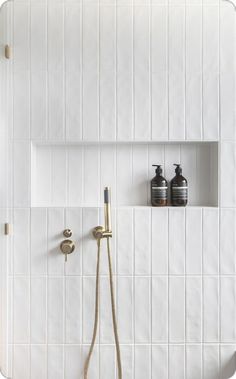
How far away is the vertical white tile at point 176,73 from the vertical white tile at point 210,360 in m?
0.92

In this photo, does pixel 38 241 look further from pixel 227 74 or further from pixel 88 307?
pixel 227 74

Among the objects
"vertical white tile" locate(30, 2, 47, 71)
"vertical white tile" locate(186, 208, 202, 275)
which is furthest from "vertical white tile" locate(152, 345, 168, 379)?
"vertical white tile" locate(30, 2, 47, 71)

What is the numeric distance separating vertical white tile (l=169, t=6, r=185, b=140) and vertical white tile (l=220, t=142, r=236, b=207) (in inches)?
7.8

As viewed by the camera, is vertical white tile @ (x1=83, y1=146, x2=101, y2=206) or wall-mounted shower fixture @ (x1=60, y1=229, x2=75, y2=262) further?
vertical white tile @ (x1=83, y1=146, x2=101, y2=206)

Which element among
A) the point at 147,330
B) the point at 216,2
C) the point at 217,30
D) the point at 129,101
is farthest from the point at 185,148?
the point at 147,330

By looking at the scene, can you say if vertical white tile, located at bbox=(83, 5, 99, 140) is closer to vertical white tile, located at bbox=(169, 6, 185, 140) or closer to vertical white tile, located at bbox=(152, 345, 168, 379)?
vertical white tile, located at bbox=(169, 6, 185, 140)

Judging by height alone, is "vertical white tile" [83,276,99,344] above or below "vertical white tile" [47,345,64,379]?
above

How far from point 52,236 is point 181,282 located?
59 cm

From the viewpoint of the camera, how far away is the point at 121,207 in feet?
5.90

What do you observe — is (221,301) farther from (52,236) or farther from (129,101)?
(129,101)

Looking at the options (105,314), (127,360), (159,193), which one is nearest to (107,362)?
(127,360)

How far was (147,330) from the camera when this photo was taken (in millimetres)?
1784

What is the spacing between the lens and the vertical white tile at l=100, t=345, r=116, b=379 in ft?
5.85

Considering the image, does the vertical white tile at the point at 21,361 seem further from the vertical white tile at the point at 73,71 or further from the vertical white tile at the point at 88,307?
the vertical white tile at the point at 73,71
